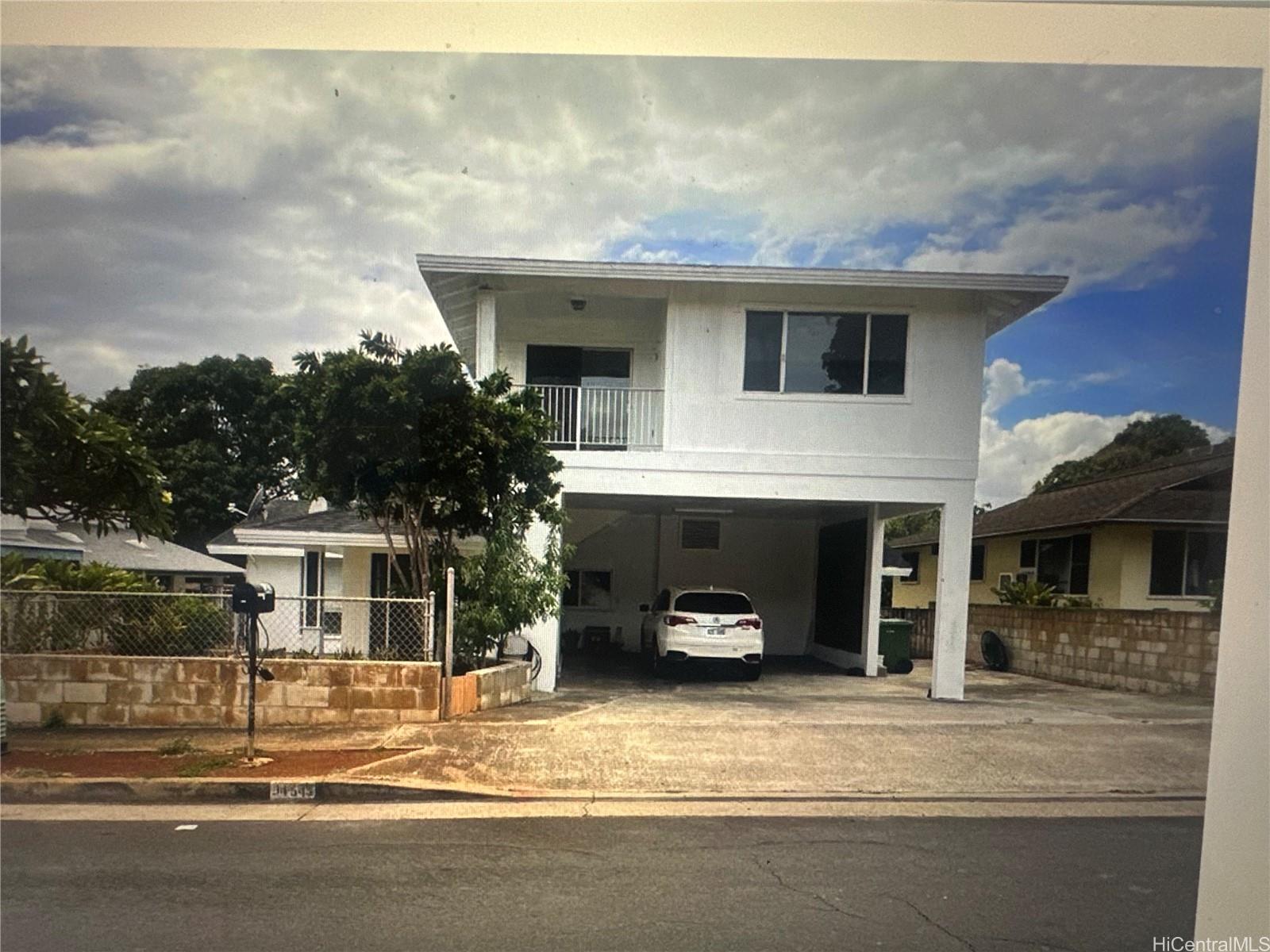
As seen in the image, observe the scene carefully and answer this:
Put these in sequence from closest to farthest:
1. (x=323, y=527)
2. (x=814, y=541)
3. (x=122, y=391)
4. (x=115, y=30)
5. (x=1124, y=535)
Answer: (x=115, y=30) → (x=122, y=391) → (x=1124, y=535) → (x=323, y=527) → (x=814, y=541)

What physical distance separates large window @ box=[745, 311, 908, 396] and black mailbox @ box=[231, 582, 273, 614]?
10.2 ft

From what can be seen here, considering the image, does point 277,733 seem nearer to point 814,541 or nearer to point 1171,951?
point 814,541

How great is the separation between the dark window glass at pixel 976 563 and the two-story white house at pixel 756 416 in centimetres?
6

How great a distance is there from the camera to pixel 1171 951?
3.58 m

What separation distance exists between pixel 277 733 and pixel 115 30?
13.3ft

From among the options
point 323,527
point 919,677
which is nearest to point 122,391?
point 323,527

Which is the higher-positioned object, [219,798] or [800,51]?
[800,51]

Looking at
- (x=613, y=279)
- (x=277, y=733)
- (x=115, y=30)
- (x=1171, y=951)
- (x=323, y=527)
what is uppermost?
(x=115, y=30)

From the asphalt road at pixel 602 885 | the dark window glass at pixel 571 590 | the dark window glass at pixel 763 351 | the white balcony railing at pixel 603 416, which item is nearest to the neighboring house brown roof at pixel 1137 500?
the dark window glass at pixel 763 351

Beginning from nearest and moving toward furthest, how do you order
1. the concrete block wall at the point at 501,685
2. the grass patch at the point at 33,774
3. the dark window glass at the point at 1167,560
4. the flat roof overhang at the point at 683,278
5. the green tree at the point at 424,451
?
the flat roof overhang at the point at 683,278 < the dark window glass at the point at 1167,560 < the green tree at the point at 424,451 < the grass patch at the point at 33,774 < the concrete block wall at the point at 501,685

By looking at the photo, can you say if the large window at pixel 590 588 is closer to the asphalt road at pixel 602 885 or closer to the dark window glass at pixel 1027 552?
the asphalt road at pixel 602 885

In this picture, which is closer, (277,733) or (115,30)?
(115,30)

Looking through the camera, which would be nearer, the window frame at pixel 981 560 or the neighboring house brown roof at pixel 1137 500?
the neighboring house brown roof at pixel 1137 500

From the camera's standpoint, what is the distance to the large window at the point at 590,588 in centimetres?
566
